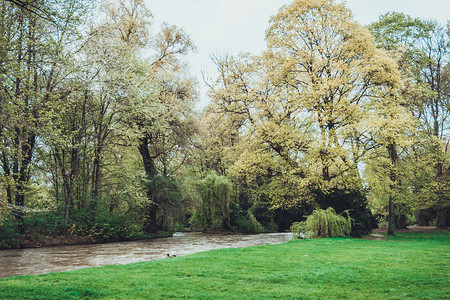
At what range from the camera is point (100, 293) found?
5.36 m

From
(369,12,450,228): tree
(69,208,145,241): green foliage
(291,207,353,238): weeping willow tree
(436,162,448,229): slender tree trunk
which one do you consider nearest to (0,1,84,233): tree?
(69,208,145,241): green foliage

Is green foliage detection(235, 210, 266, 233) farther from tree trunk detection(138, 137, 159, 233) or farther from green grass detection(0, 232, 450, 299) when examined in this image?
green grass detection(0, 232, 450, 299)

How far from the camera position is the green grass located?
17.5ft

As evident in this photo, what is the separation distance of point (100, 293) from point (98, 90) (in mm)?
14517

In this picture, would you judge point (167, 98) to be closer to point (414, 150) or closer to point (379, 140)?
point (379, 140)

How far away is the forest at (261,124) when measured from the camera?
1695 centimetres

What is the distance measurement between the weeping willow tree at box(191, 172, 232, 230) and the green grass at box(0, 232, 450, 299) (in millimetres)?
17342

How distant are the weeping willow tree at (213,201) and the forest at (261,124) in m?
0.12

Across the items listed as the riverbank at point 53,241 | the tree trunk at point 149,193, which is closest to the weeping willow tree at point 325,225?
the tree trunk at point 149,193

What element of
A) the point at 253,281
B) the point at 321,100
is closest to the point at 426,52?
the point at 321,100

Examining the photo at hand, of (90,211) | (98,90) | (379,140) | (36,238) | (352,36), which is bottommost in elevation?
(36,238)

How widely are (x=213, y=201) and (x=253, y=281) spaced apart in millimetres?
20126

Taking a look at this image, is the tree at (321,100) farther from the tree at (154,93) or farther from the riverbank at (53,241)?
the riverbank at (53,241)

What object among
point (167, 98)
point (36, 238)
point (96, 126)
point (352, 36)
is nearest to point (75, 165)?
point (96, 126)
